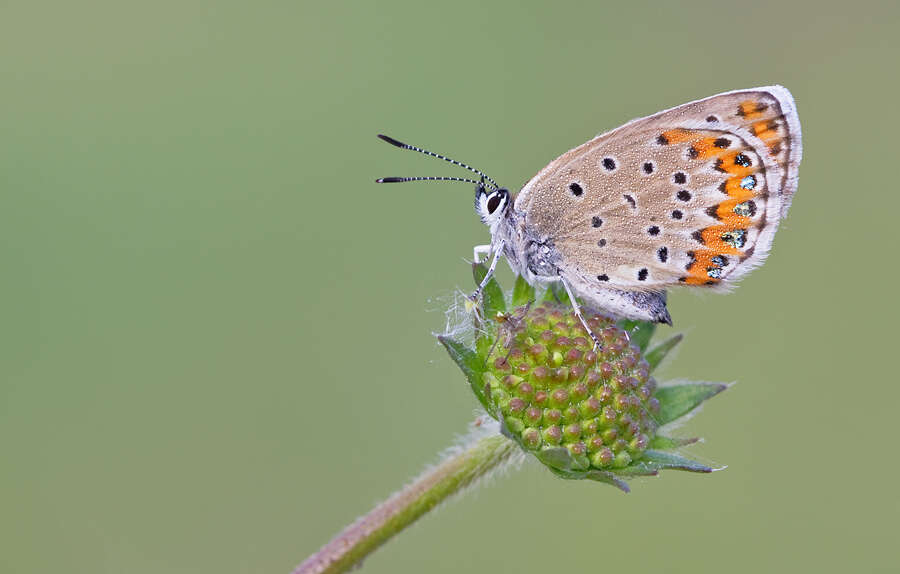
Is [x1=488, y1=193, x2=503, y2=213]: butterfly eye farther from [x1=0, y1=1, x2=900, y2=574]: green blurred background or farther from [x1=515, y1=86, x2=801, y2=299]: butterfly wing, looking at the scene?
[x1=0, y1=1, x2=900, y2=574]: green blurred background

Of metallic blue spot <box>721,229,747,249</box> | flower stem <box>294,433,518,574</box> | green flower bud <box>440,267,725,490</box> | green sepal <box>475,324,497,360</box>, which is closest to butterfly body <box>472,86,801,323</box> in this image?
metallic blue spot <box>721,229,747,249</box>

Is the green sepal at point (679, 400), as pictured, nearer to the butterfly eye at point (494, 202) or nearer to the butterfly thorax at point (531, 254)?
the butterfly thorax at point (531, 254)

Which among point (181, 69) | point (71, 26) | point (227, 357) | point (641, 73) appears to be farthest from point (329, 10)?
point (227, 357)

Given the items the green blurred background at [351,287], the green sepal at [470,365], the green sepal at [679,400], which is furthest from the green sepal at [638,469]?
the green blurred background at [351,287]

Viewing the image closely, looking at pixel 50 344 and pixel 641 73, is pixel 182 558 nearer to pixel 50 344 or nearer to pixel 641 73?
pixel 50 344

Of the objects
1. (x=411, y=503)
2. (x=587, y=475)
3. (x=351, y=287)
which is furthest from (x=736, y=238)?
(x=351, y=287)
